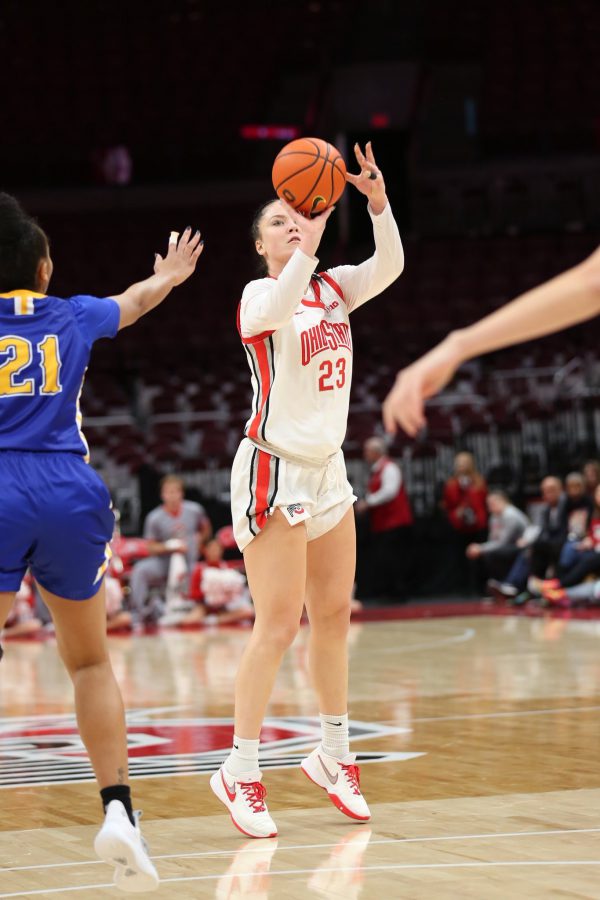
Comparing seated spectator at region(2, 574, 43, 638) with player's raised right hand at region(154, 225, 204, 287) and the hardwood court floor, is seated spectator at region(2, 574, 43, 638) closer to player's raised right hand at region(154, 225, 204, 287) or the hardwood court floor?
the hardwood court floor

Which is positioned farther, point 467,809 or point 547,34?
point 547,34

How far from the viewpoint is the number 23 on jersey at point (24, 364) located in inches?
142

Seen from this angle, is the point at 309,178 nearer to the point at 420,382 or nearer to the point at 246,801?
the point at 246,801

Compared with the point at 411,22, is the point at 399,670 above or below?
below

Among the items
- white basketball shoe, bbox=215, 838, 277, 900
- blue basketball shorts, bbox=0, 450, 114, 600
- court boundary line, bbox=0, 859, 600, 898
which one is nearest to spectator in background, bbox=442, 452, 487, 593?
white basketball shoe, bbox=215, 838, 277, 900

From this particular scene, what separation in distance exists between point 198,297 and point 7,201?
20.8m

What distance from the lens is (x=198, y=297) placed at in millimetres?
24516

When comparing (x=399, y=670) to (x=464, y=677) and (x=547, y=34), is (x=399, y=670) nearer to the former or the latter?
(x=464, y=677)

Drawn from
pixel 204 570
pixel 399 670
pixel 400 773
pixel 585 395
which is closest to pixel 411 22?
pixel 585 395

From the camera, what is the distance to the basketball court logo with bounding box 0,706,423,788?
5617 millimetres

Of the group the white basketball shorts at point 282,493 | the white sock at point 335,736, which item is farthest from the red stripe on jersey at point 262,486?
the white sock at point 335,736

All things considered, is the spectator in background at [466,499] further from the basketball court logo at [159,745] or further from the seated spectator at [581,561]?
the basketball court logo at [159,745]

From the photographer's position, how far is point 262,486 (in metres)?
4.55

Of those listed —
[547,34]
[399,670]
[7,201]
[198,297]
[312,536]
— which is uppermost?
[547,34]
